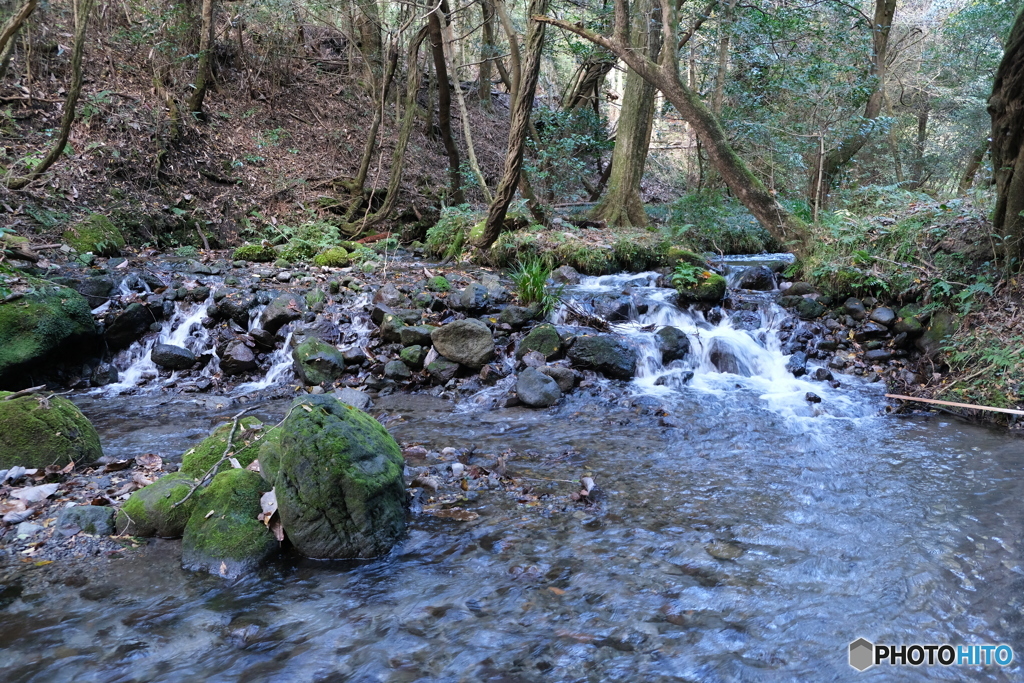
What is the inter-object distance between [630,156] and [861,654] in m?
11.2

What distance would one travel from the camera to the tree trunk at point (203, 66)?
45.2 feet

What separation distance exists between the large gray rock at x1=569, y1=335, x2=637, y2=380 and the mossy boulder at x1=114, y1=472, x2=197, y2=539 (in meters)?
4.64

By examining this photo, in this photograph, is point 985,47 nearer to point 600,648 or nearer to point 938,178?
point 938,178

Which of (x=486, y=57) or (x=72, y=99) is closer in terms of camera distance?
(x=72, y=99)

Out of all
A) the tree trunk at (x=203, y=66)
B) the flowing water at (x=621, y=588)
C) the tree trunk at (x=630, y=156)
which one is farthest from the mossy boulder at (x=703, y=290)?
the tree trunk at (x=203, y=66)

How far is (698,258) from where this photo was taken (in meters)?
9.74

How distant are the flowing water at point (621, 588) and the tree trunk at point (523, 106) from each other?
5230mm

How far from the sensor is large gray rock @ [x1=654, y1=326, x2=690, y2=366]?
768cm

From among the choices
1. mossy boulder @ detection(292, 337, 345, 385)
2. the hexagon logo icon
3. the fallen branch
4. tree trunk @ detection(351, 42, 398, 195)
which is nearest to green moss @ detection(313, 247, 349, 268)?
tree trunk @ detection(351, 42, 398, 195)

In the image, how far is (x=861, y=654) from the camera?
2766 millimetres

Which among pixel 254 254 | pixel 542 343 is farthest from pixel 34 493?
pixel 254 254

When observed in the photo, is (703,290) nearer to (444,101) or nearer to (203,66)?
(444,101)

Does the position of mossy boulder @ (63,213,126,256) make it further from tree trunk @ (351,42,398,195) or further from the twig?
the twig

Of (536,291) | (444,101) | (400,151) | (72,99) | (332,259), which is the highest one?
(444,101)
